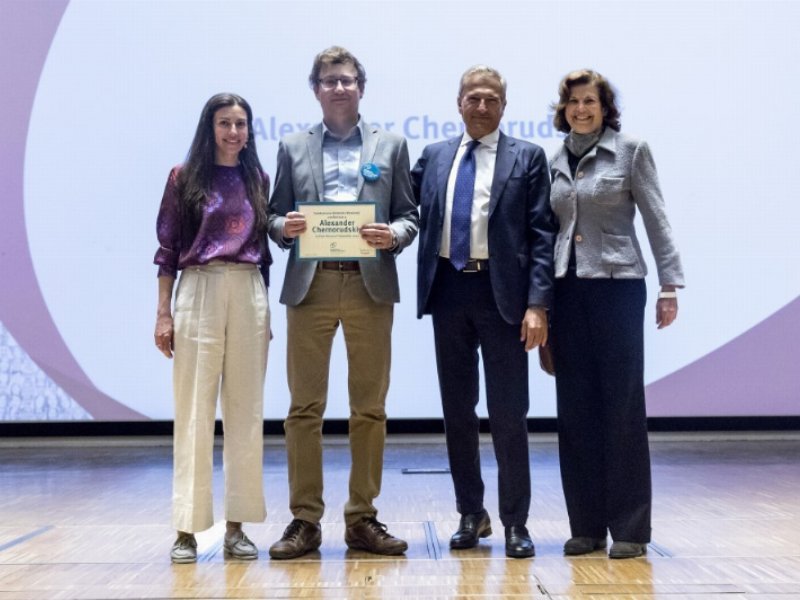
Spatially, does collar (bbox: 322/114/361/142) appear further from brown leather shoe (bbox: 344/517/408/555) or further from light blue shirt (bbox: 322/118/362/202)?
brown leather shoe (bbox: 344/517/408/555)

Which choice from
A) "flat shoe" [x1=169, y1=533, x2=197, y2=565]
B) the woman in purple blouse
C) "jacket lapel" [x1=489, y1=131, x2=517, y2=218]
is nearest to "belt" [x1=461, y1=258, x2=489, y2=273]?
"jacket lapel" [x1=489, y1=131, x2=517, y2=218]

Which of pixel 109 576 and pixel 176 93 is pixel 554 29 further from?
pixel 109 576

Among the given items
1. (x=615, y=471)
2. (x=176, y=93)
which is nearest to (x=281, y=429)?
(x=176, y=93)

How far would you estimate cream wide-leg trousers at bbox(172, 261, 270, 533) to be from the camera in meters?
2.99

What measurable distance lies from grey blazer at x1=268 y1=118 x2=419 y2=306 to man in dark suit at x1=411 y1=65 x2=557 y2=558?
0.09 metres

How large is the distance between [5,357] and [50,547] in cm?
260

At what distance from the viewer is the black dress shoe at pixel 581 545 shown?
9.85 ft

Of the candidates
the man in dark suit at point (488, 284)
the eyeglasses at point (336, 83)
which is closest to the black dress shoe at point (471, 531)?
the man in dark suit at point (488, 284)

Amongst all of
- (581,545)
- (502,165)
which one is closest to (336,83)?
(502,165)

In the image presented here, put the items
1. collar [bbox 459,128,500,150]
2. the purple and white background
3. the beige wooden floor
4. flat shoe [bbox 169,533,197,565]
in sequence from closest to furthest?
the beige wooden floor → flat shoe [bbox 169,533,197,565] → collar [bbox 459,128,500,150] → the purple and white background

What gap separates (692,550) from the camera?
9.95 feet

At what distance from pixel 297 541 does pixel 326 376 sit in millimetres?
499

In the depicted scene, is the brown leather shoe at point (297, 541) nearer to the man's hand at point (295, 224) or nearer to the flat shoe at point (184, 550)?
the flat shoe at point (184, 550)

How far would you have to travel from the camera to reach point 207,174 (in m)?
3.05
